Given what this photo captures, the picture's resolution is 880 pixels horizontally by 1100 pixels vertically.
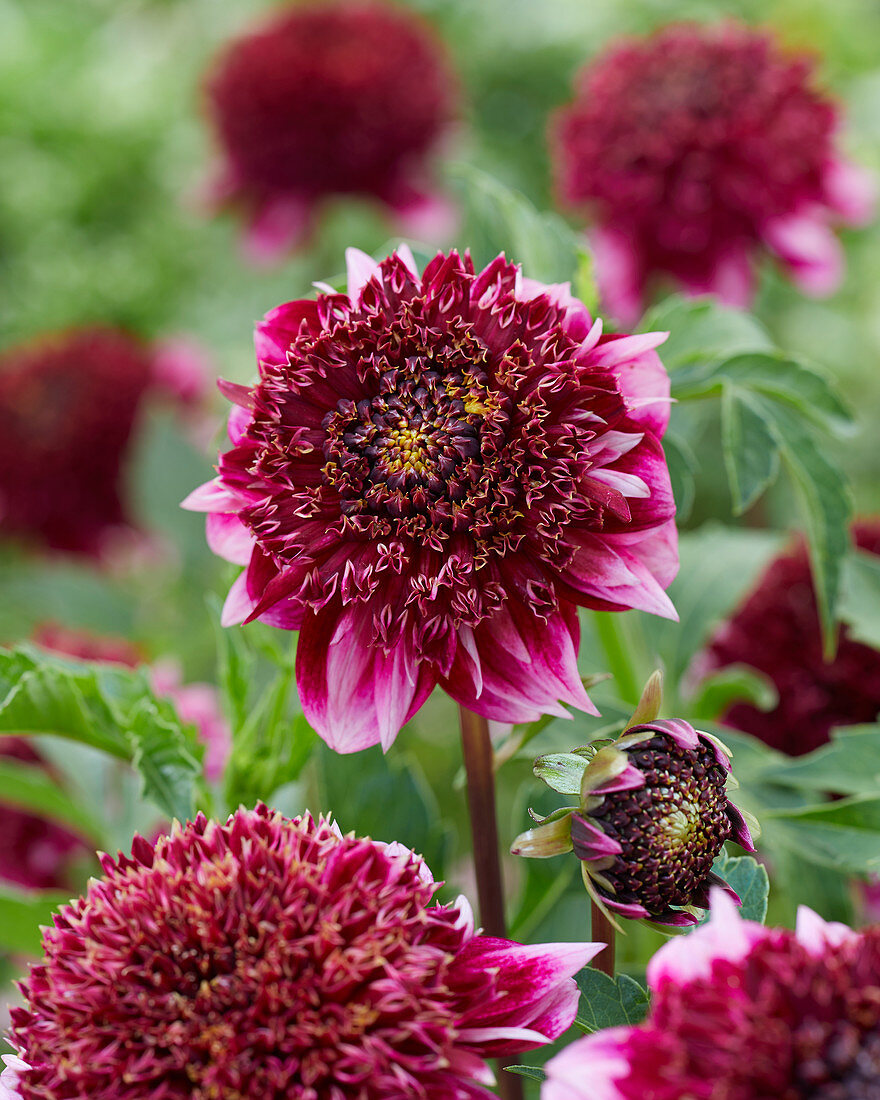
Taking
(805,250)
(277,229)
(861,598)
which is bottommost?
(861,598)

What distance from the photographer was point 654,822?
30 cm

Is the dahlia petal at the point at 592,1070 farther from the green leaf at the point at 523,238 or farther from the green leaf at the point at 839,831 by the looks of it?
the green leaf at the point at 523,238

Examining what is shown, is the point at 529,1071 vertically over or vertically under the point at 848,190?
under

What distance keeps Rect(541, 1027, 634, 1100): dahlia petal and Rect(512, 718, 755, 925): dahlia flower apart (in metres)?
0.05

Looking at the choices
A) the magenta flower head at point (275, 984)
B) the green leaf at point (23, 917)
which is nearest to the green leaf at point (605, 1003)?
the magenta flower head at point (275, 984)

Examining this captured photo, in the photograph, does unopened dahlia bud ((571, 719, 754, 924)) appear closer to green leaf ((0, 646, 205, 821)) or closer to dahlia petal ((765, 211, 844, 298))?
green leaf ((0, 646, 205, 821))

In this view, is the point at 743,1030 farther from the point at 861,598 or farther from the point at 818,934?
the point at 861,598

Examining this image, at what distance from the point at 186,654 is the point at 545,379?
0.68m

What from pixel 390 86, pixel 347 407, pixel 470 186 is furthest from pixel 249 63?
pixel 347 407

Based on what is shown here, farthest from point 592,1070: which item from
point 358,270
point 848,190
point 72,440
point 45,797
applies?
point 72,440

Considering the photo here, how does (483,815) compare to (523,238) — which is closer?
(483,815)

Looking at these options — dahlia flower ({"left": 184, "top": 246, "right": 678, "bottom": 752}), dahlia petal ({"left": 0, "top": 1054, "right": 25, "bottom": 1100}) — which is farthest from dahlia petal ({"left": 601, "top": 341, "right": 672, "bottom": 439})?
dahlia petal ({"left": 0, "top": 1054, "right": 25, "bottom": 1100})

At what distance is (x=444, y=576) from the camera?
0.31 meters

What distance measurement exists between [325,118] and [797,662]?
69cm
